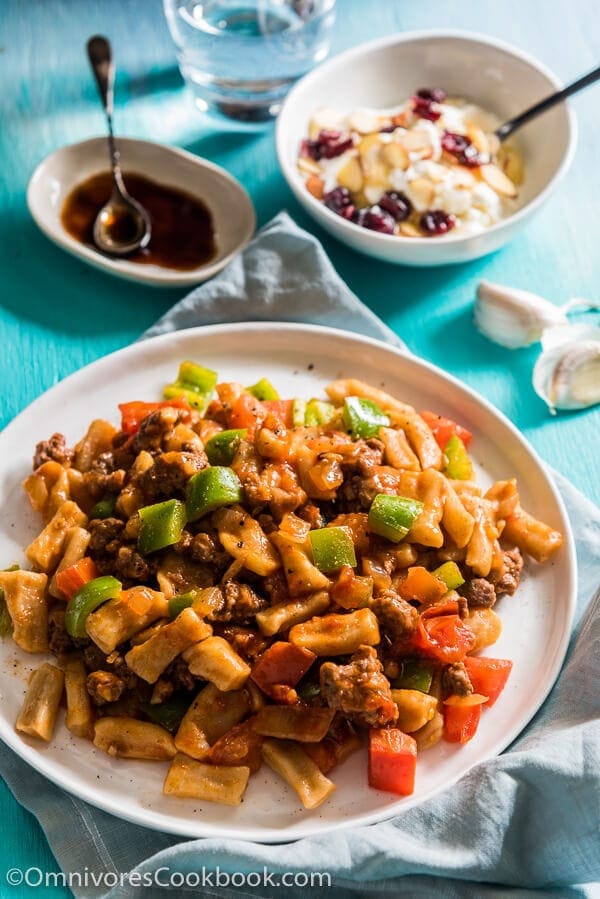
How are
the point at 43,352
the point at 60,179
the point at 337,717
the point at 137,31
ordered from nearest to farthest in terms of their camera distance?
the point at 337,717 → the point at 43,352 → the point at 60,179 → the point at 137,31

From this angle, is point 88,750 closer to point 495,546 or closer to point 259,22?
point 495,546

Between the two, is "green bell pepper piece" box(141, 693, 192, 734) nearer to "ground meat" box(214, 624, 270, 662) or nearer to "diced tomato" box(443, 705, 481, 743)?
"ground meat" box(214, 624, 270, 662)

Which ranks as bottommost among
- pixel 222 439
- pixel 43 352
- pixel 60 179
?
pixel 43 352

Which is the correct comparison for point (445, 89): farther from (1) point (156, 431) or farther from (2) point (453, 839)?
(2) point (453, 839)

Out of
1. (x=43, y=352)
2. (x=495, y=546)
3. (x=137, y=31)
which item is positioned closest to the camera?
(x=495, y=546)

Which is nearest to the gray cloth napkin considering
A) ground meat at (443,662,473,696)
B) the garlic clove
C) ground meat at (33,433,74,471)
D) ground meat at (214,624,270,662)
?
ground meat at (443,662,473,696)

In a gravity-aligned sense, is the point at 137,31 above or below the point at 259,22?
below

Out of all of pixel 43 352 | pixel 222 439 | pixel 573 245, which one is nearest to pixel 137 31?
pixel 43 352

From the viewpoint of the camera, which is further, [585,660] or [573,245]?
[573,245]
